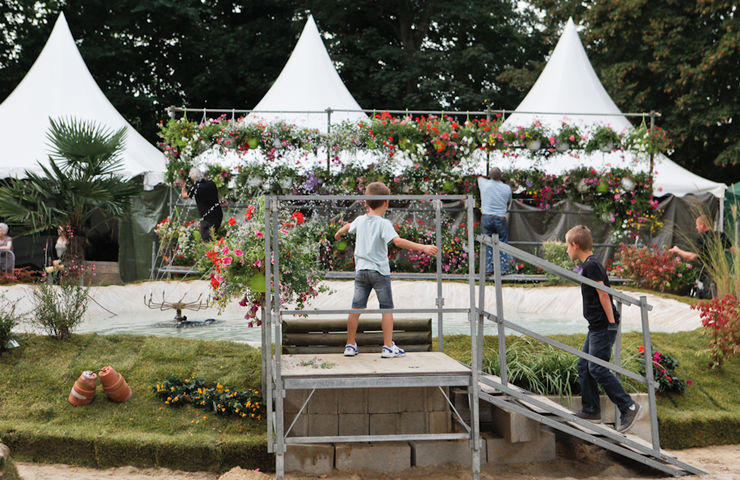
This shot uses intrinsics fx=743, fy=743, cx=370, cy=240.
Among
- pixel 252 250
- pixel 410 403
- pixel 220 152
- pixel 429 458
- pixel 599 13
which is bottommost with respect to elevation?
pixel 429 458

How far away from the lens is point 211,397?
651cm

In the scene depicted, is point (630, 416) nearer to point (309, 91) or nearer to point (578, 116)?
point (578, 116)

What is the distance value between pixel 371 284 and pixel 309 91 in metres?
12.2

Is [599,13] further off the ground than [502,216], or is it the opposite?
[599,13]

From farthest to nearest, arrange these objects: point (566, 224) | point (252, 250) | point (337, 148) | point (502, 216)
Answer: point (566, 224) < point (337, 148) < point (502, 216) < point (252, 250)

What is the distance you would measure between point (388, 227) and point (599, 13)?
62.1ft

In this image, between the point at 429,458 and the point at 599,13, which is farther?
the point at 599,13

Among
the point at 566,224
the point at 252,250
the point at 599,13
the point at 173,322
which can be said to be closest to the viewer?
the point at 252,250

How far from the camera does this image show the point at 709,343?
806 cm

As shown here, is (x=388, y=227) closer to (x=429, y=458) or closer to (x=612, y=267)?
(x=429, y=458)

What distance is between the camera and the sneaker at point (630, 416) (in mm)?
5984

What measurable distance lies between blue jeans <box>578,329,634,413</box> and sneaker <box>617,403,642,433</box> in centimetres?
3

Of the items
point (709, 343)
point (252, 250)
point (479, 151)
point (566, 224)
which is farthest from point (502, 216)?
point (252, 250)

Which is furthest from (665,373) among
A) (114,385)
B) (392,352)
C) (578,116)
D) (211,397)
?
(578,116)
